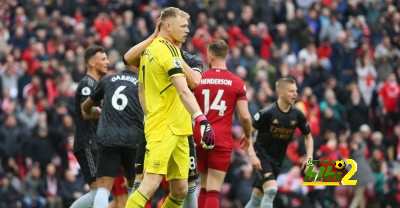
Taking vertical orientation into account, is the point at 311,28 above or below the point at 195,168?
above

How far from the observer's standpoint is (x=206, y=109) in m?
15.2

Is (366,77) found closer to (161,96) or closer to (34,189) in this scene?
(34,189)

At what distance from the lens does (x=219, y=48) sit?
15.1m

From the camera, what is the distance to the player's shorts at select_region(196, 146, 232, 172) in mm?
15070

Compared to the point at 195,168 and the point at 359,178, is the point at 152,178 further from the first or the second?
the point at 359,178

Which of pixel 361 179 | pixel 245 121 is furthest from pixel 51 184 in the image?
pixel 245 121

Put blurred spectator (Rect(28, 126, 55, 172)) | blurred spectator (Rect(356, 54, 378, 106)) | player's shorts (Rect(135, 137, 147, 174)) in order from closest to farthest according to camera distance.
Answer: player's shorts (Rect(135, 137, 147, 174)) → blurred spectator (Rect(28, 126, 55, 172)) → blurred spectator (Rect(356, 54, 378, 106))

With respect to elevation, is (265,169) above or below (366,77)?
below

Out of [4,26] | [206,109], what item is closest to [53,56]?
[4,26]

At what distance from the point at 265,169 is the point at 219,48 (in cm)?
214

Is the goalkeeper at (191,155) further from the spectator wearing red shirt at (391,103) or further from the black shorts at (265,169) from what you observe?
the spectator wearing red shirt at (391,103)

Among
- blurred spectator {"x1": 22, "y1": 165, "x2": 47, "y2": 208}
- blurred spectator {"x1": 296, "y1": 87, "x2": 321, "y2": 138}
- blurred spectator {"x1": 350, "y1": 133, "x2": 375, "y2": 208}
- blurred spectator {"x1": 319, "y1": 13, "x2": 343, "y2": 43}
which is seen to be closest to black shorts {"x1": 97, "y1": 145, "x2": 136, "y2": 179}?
blurred spectator {"x1": 22, "y1": 165, "x2": 47, "y2": 208}

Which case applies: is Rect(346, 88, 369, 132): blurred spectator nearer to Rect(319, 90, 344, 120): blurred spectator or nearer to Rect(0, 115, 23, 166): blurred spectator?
Rect(319, 90, 344, 120): blurred spectator

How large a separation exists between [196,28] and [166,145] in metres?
17.1
